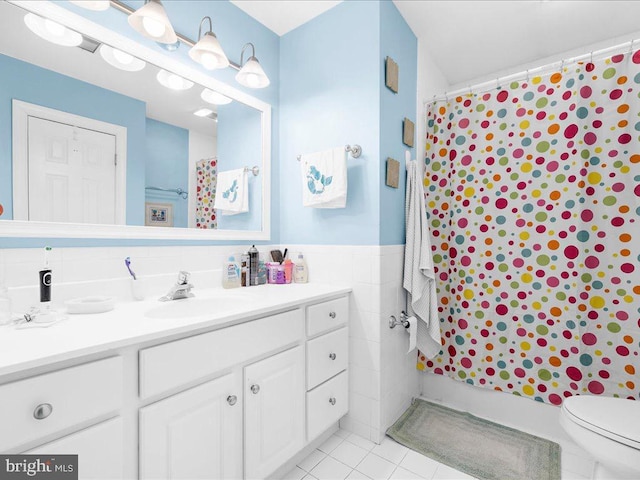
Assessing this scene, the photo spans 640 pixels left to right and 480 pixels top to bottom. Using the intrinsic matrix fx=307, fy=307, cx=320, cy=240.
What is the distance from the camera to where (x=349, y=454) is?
61.9 inches

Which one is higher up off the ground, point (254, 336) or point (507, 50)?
point (507, 50)

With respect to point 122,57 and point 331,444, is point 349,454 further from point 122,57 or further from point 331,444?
point 122,57

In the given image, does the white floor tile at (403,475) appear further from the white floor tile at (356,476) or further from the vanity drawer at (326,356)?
the vanity drawer at (326,356)

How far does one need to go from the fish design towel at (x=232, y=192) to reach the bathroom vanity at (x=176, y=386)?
1.69 feet

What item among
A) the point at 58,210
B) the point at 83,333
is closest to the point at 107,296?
the point at 58,210

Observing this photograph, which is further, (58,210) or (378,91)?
(378,91)

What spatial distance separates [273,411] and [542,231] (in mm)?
1683

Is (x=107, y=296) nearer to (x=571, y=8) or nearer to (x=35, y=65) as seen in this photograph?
(x=35, y=65)

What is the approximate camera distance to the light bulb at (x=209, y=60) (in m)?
1.47

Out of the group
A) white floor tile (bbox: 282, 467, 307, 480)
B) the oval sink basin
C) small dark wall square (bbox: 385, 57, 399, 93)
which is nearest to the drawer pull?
the oval sink basin

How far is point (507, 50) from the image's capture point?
2145mm

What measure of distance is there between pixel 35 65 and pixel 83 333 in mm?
1032

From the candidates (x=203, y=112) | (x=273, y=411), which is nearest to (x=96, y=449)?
(x=273, y=411)

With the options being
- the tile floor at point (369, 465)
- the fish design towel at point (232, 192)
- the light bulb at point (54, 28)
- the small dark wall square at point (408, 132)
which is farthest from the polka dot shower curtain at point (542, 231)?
the light bulb at point (54, 28)
